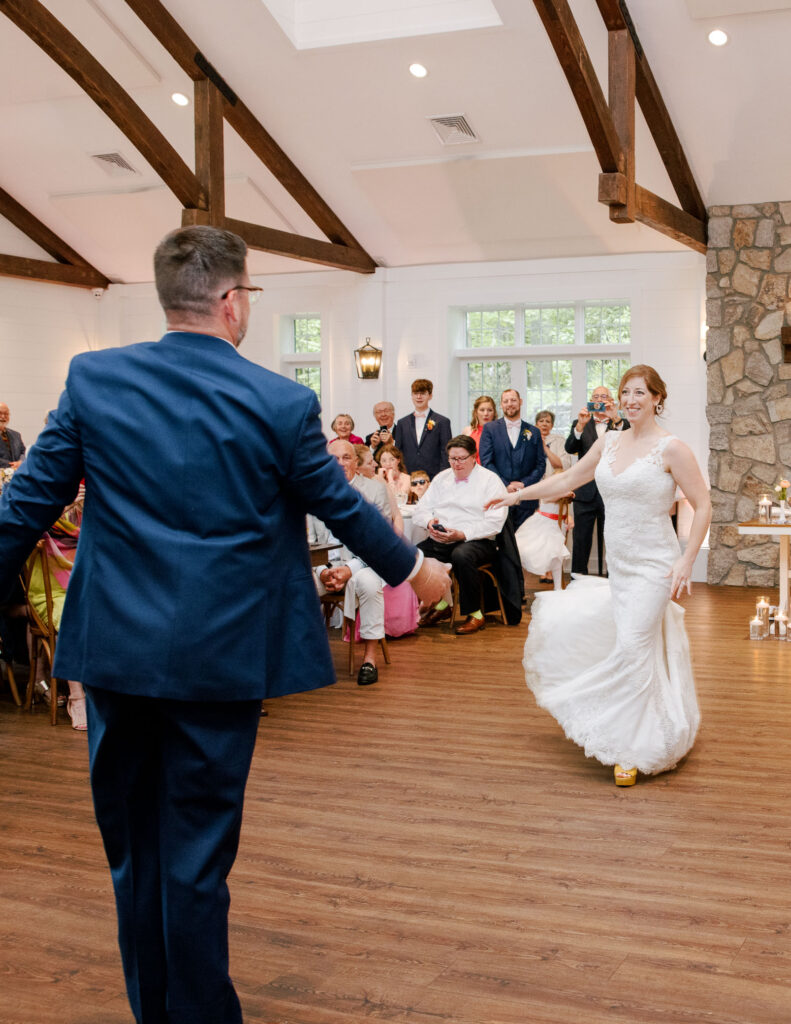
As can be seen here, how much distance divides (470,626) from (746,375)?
3801mm

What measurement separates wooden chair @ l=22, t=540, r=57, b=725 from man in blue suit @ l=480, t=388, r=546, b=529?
13.4ft

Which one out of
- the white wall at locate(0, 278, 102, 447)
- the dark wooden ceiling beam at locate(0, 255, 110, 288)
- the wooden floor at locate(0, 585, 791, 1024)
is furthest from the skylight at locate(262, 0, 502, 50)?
the wooden floor at locate(0, 585, 791, 1024)

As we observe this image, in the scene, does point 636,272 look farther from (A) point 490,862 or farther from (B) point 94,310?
(A) point 490,862

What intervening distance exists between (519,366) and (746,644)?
16.8ft

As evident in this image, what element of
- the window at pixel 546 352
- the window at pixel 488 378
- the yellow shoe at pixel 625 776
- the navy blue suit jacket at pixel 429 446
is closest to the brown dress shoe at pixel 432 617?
the navy blue suit jacket at pixel 429 446

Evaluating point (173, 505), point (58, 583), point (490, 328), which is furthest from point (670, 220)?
point (173, 505)

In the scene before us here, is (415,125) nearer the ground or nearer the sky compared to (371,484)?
nearer the sky

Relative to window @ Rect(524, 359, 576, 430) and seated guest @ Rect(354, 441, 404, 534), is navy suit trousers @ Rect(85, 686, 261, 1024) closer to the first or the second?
seated guest @ Rect(354, 441, 404, 534)

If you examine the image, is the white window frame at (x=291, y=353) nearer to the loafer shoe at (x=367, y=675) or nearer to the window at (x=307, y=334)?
the window at (x=307, y=334)

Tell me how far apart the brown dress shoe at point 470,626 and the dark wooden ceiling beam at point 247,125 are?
4.91 meters

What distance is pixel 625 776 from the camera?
394 cm

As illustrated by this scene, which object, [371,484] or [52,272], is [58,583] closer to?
[371,484]

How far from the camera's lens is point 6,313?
464 inches

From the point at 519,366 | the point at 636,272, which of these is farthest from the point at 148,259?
the point at 636,272
